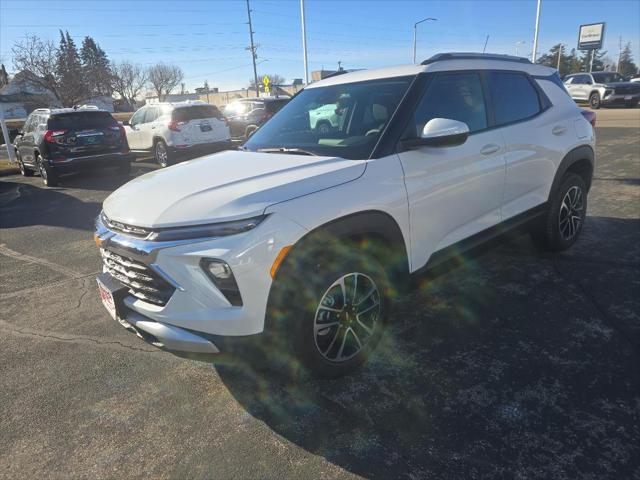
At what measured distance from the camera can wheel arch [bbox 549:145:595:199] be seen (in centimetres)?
432

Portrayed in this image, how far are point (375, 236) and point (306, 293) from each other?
62 cm

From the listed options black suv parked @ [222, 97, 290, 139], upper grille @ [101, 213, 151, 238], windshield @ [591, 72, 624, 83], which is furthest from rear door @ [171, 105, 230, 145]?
windshield @ [591, 72, 624, 83]

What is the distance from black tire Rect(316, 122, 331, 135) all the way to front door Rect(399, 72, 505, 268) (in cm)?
65

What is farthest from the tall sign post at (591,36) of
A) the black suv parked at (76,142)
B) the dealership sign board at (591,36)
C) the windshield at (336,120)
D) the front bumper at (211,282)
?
the front bumper at (211,282)

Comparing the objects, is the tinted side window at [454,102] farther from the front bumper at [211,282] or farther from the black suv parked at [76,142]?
the black suv parked at [76,142]

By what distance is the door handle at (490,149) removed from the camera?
3.46 metres

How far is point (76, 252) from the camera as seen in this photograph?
229 inches

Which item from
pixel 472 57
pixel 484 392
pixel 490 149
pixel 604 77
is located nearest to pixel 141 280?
pixel 484 392

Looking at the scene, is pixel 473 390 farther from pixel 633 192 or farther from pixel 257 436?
pixel 633 192

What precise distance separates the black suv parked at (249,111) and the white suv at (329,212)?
12.5m

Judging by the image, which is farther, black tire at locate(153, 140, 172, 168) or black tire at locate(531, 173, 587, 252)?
black tire at locate(153, 140, 172, 168)

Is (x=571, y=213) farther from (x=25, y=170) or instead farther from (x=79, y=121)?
(x=25, y=170)

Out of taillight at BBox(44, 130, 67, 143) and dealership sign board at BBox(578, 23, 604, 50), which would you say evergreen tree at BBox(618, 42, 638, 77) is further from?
taillight at BBox(44, 130, 67, 143)

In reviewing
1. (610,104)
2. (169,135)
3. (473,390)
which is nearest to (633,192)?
(473,390)
